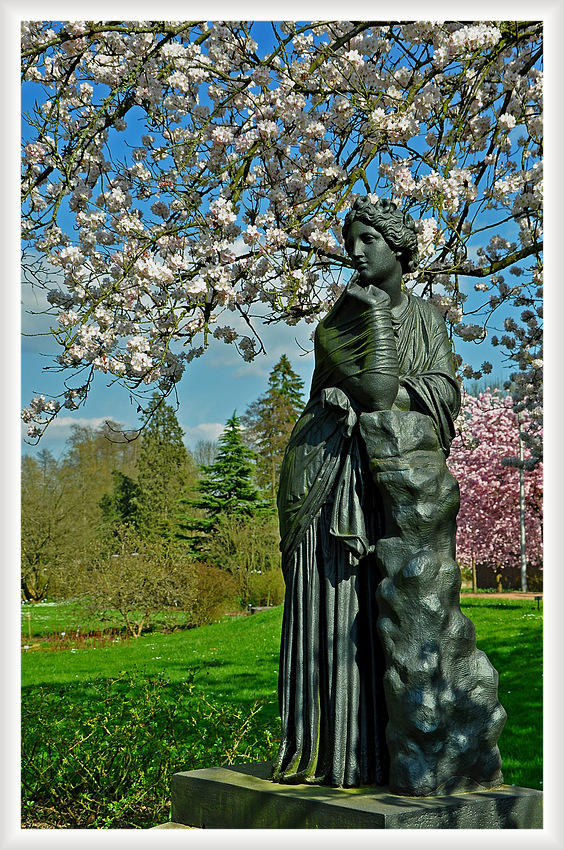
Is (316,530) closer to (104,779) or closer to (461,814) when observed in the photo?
(461,814)

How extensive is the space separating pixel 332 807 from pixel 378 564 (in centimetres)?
106

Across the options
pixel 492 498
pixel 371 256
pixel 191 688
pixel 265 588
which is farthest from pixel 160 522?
pixel 371 256

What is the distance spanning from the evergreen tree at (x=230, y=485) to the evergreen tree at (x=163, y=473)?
742 mm

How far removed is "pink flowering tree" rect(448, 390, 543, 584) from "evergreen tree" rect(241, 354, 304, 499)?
287 inches

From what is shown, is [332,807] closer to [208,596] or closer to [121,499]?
[208,596]

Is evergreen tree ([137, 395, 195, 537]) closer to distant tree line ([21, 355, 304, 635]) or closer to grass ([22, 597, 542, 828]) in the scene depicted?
distant tree line ([21, 355, 304, 635])

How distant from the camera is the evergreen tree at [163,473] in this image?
91.7ft

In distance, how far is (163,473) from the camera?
29516mm

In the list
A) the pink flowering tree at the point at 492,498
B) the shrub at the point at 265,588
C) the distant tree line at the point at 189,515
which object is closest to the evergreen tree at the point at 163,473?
the distant tree line at the point at 189,515

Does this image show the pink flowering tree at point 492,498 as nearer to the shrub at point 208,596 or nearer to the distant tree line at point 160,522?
the distant tree line at point 160,522

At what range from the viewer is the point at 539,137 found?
7.82 metres

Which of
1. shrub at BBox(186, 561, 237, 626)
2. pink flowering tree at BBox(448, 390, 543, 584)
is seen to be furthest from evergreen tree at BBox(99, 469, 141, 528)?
pink flowering tree at BBox(448, 390, 543, 584)

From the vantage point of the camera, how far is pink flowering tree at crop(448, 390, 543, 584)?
26.4 meters

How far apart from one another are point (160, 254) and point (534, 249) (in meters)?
3.23
